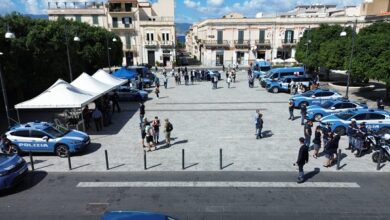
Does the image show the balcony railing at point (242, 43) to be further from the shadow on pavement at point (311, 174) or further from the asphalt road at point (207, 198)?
the asphalt road at point (207, 198)

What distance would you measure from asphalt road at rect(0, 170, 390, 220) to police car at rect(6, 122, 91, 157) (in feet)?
7.10

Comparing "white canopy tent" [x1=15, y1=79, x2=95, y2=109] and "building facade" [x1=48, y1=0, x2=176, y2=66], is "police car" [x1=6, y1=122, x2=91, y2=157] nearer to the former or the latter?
"white canopy tent" [x1=15, y1=79, x2=95, y2=109]

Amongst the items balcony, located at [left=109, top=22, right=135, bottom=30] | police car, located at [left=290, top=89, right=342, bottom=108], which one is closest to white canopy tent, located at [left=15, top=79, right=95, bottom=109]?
police car, located at [left=290, top=89, right=342, bottom=108]

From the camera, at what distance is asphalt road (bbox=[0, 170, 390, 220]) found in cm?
925

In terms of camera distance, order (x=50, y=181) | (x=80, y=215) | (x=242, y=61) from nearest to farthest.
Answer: (x=80, y=215), (x=50, y=181), (x=242, y=61)

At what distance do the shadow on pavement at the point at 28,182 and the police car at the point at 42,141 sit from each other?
1.68 m

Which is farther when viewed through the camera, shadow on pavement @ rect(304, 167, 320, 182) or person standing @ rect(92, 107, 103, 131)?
person standing @ rect(92, 107, 103, 131)

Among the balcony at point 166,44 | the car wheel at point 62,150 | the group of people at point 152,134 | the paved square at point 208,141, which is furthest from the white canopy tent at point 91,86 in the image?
the balcony at point 166,44

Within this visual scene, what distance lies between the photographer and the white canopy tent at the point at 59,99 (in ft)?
55.3

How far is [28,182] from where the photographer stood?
38.5 feet

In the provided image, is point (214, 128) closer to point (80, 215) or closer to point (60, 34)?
point (80, 215)

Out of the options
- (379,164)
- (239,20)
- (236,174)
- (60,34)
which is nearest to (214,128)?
(236,174)

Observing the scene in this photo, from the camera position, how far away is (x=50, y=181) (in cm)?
1173

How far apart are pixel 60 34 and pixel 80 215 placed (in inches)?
773
